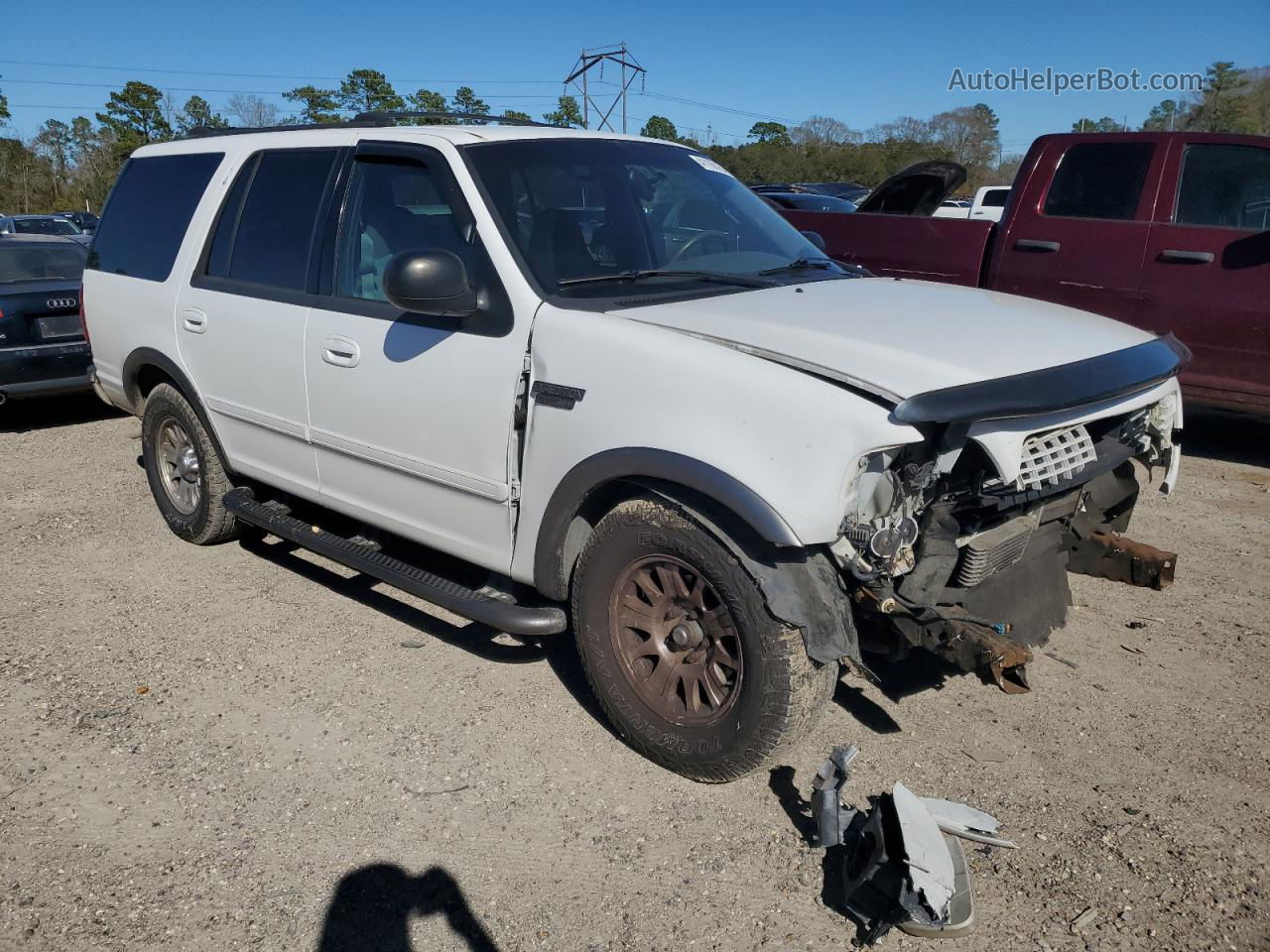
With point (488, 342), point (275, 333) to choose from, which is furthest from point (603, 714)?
point (275, 333)

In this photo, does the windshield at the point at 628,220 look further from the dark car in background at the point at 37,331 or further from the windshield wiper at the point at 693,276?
the dark car in background at the point at 37,331

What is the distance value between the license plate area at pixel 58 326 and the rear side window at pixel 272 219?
4345mm

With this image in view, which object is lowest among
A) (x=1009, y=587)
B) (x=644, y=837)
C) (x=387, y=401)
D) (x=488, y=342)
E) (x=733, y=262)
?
(x=644, y=837)

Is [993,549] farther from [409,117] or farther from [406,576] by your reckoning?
[409,117]

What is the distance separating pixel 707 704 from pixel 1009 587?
107 centimetres

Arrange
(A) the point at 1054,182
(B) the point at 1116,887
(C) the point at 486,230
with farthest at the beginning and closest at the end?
(A) the point at 1054,182, (C) the point at 486,230, (B) the point at 1116,887

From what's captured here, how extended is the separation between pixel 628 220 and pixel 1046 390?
1.77 meters

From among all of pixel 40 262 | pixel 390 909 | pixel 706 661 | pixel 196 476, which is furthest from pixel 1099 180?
pixel 40 262

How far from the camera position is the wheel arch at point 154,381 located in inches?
194

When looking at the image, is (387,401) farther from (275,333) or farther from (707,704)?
(707,704)

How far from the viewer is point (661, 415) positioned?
296 cm

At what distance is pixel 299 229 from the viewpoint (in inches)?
168

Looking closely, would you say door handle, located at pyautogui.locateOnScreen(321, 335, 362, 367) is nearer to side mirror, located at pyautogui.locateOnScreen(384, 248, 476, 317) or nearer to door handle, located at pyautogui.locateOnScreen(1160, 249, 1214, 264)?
side mirror, located at pyautogui.locateOnScreen(384, 248, 476, 317)

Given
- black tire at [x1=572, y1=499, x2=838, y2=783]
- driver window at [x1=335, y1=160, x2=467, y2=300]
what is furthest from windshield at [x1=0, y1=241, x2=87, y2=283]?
black tire at [x1=572, y1=499, x2=838, y2=783]
